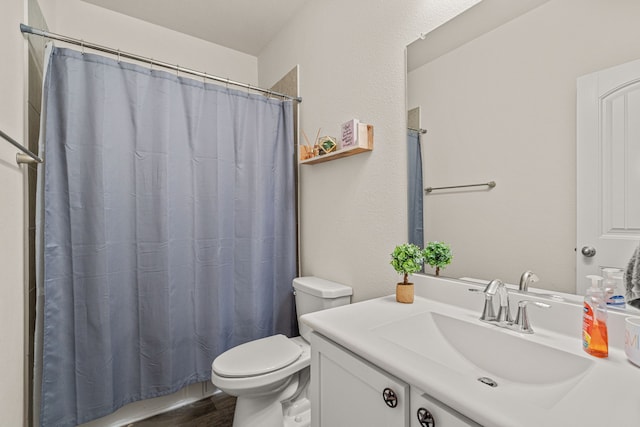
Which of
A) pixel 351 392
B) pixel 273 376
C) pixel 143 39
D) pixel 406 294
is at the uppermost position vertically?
pixel 143 39

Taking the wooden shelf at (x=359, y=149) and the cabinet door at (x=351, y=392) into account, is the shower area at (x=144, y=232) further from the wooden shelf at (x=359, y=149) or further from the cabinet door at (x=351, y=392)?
the cabinet door at (x=351, y=392)

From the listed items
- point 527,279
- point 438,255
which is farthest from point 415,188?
point 527,279

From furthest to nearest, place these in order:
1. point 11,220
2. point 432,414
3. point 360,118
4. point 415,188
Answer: point 360,118 < point 415,188 < point 11,220 < point 432,414

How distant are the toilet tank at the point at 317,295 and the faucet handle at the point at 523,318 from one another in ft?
2.60

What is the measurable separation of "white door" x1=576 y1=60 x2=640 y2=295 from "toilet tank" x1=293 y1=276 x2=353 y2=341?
0.96 meters

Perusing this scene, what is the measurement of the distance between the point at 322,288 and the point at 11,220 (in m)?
1.29

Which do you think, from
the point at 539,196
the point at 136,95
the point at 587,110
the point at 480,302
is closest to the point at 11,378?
the point at 136,95

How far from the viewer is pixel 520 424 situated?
18.1 inches

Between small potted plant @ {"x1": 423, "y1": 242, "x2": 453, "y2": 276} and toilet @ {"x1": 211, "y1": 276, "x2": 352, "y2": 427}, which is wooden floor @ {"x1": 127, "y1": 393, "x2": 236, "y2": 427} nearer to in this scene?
toilet @ {"x1": 211, "y1": 276, "x2": 352, "y2": 427}

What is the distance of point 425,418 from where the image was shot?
62cm

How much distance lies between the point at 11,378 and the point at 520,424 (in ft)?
5.15

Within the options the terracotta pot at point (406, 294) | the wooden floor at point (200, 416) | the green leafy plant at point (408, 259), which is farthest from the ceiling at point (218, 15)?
the wooden floor at point (200, 416)

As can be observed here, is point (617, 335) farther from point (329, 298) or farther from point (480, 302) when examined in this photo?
point (329, 298)

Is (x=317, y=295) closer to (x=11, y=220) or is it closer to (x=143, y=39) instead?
(x=11, y=220)
